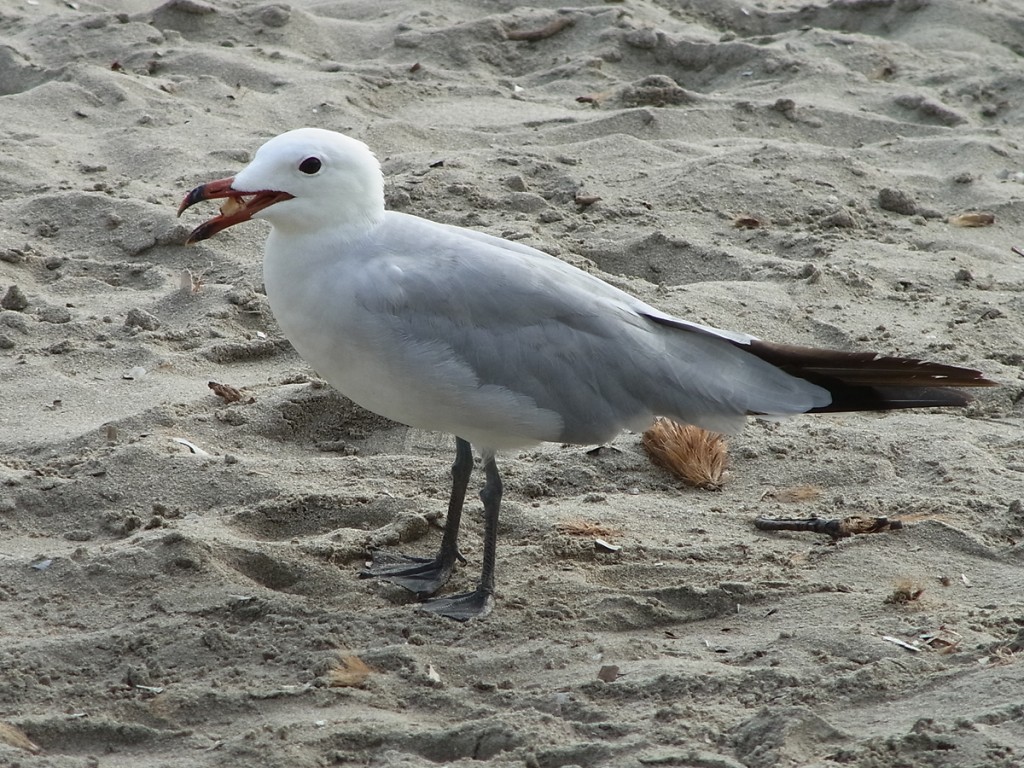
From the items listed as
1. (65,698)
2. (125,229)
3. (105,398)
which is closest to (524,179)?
(125,229)

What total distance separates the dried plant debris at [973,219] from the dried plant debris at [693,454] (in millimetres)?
2187

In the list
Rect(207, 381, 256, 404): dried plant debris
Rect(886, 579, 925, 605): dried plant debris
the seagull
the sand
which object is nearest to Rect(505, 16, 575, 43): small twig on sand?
the sand

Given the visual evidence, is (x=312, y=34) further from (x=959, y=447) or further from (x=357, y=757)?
(x=357, y=757)

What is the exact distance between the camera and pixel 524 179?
615cm

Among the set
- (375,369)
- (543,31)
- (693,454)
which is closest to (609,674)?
(375,369)

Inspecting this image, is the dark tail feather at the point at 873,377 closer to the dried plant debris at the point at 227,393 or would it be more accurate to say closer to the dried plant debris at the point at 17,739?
the dried plant debris at the point at 227,393

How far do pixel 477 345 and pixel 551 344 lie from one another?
215 mm

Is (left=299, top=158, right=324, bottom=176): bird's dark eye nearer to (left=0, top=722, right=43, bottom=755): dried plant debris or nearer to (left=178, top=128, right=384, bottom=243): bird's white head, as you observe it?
(left=178, top=128, right=384, bottom=243): bird's white head

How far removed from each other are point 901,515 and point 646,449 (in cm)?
86

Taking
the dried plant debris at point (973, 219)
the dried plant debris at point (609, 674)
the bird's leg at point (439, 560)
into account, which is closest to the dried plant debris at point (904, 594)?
the dried plant debris at point (609, 674)

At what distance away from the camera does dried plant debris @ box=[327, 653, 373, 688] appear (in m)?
3.35

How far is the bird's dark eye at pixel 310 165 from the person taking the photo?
3.68 meters

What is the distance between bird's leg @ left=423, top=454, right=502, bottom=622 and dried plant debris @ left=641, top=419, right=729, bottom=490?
72cm

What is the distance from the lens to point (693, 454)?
4492mm
